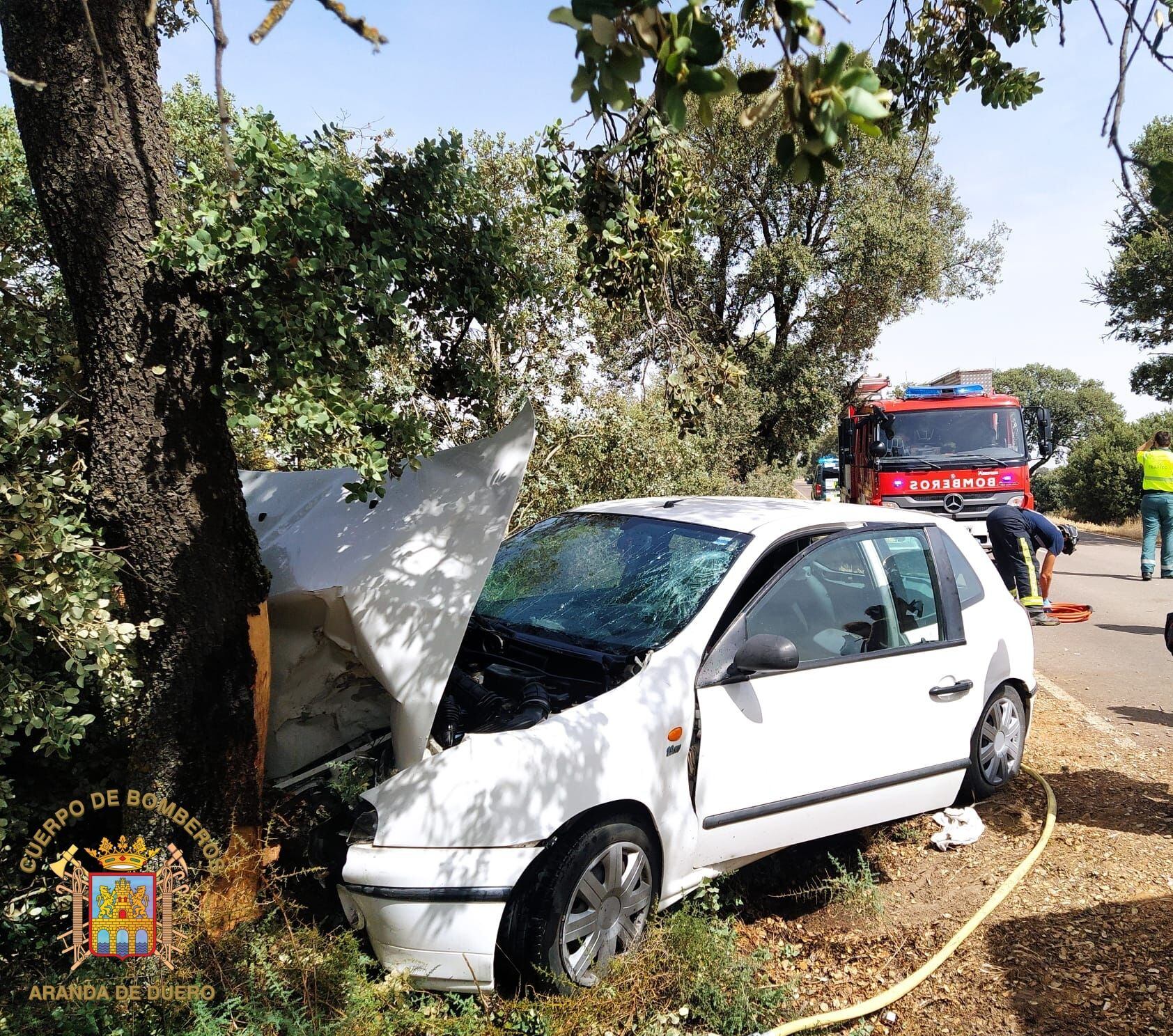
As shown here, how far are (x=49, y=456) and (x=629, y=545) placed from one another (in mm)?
2474

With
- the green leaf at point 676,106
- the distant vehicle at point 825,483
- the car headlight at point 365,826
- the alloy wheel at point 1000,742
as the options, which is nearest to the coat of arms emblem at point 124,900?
the car headlight at point 365,826

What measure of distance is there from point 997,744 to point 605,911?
2.67 meters

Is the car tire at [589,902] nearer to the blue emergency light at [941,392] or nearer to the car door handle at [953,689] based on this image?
the car door handle at [953,689]

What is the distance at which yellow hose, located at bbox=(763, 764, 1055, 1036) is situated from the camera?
9.75 feet

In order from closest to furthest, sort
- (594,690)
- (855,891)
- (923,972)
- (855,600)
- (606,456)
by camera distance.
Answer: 1. (923,972)
2. (594,690)
3. (855,891)
4. (855,600)
5. (606,456)

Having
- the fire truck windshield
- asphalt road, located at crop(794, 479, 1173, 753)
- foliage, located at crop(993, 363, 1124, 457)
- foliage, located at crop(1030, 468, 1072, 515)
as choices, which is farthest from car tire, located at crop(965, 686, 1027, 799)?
foliage, located at crop(993, 363, 1124, 457)

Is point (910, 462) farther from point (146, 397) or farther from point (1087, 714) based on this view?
point (146, 397)

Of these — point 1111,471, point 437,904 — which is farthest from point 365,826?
point 1111,471

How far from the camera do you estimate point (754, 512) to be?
4273 mm

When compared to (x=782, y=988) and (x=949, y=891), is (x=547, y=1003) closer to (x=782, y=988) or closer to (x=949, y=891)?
(x=782, y=988)

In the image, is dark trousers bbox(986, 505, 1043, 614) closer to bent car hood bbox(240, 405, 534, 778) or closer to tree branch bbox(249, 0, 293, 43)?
bent car hood bbox(240, 405, 534, 778)

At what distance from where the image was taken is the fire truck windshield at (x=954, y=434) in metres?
11.8

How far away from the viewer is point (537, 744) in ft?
9.86

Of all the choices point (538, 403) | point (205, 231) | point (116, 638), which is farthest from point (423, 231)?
point (538, 403)
